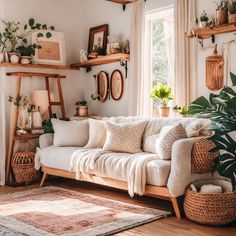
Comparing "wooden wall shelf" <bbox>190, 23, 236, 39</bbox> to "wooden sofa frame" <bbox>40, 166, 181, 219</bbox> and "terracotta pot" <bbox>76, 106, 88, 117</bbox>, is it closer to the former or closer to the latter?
"wooden sofa frame" <bbox>40, 166, 181, 219</bbox>

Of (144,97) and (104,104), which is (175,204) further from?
(104,104)

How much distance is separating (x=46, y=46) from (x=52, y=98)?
0.73 metres

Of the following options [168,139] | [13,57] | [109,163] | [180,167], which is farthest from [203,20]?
[13,57]

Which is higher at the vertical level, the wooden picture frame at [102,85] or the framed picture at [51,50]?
the framed picture at [51,50]

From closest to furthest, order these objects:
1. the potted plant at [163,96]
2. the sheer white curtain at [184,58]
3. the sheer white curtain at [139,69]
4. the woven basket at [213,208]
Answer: the woven basket at [213,208]
the sheer white curtain at [184,58]
the potted plant at [163,96]
the sheer white curtain at [139,69]

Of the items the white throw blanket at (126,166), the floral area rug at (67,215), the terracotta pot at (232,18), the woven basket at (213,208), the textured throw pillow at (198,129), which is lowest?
the floral area rug at (67,215)

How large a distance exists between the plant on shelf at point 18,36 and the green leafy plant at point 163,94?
69.4 inches

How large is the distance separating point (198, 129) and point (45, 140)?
2062 mm

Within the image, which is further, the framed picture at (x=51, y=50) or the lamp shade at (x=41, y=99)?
the framed picture at (x=51, y=50)

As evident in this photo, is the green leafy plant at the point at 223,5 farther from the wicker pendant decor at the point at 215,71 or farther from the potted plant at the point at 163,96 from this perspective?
the potted plant at the point at 163,96

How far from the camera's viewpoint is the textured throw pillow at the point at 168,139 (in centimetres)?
375

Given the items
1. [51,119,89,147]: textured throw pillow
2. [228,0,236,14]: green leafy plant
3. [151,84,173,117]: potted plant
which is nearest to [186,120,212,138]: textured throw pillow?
[151,84,173,117]: potted plant

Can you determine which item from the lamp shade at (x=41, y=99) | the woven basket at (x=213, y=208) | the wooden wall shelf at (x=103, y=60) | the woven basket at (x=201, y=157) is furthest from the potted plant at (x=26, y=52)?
the woven basket at (x=213, y=208)

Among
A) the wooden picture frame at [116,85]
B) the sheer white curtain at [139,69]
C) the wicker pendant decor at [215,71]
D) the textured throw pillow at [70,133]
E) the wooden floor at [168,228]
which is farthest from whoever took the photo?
the wooden picture frame at [116,85]
